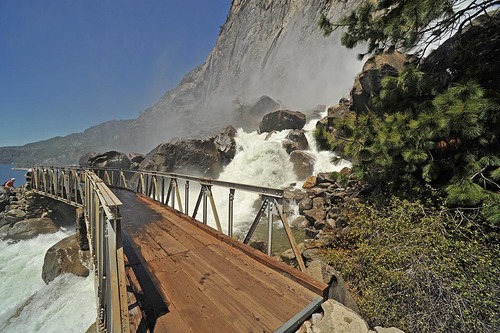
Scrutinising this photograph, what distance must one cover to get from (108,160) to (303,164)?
2201 centimetres

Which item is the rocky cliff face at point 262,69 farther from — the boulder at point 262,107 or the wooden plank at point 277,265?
the wooden plank at point 277,265

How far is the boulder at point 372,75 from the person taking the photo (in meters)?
12.3

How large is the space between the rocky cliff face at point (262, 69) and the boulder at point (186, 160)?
17.6m

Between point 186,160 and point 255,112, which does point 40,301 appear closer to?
point 186,160

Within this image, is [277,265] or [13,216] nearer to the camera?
[277,265]

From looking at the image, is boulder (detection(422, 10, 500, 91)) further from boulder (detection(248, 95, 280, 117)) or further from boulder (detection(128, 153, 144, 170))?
boulder (detection(248, 95, 280, 117))

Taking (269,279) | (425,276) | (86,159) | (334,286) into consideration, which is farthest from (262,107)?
(269,279)

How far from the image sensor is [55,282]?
7711 mm

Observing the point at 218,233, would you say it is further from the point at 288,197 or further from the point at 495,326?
the point at 288,197

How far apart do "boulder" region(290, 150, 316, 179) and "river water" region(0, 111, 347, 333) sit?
41 centimetres

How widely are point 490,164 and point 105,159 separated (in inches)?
1159

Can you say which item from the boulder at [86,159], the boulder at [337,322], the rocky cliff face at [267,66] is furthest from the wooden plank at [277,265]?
the rocky cliff face at [267,66]

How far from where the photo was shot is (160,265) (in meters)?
3.27

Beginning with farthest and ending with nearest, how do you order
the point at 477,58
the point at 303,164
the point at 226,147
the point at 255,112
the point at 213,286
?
the point at 255,112 → the point at 226,147 → the point at 303,164 → the point at 477,58 → the point at 213,286
